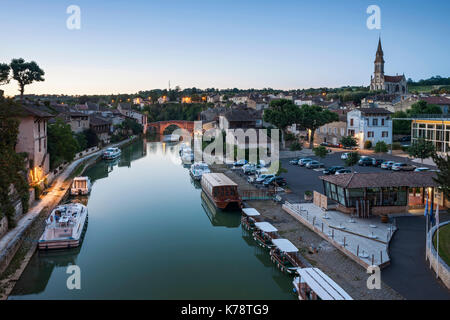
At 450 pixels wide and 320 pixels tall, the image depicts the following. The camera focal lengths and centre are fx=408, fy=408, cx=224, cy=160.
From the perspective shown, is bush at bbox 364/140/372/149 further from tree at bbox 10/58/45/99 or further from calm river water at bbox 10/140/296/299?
tree at bbox 10/58/45/99

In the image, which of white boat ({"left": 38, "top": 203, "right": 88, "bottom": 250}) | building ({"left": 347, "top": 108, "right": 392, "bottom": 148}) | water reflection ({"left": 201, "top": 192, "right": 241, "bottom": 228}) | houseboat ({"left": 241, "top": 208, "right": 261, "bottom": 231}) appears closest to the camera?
white boat ({"left": 38, "top": 203, "right": 88, "bottom": 250})

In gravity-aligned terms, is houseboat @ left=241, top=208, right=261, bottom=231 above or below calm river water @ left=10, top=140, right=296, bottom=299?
above

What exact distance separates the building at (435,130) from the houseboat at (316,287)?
24.8 m

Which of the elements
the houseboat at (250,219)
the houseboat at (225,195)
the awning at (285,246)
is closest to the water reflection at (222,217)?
the houseboat at (225,195)

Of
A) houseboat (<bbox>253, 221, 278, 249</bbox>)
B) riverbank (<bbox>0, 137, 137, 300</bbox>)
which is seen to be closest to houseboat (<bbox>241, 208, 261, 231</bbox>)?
houseboat (<bbox>253, 221, 278, 249</bbox>)

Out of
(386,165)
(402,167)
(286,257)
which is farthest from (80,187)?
(402,167)

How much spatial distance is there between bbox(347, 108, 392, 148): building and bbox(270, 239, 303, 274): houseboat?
3051 centimetres

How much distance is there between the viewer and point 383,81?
97.3 metres

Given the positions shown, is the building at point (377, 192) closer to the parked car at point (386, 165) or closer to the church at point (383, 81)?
the parked car at point (386, 165)

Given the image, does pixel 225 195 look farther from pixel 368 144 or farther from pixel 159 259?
pixel 368 144

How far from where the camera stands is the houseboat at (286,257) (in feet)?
43.6

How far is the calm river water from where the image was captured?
41.8ft

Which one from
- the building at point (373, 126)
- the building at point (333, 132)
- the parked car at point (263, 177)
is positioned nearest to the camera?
the parked car at point (263, 177)
